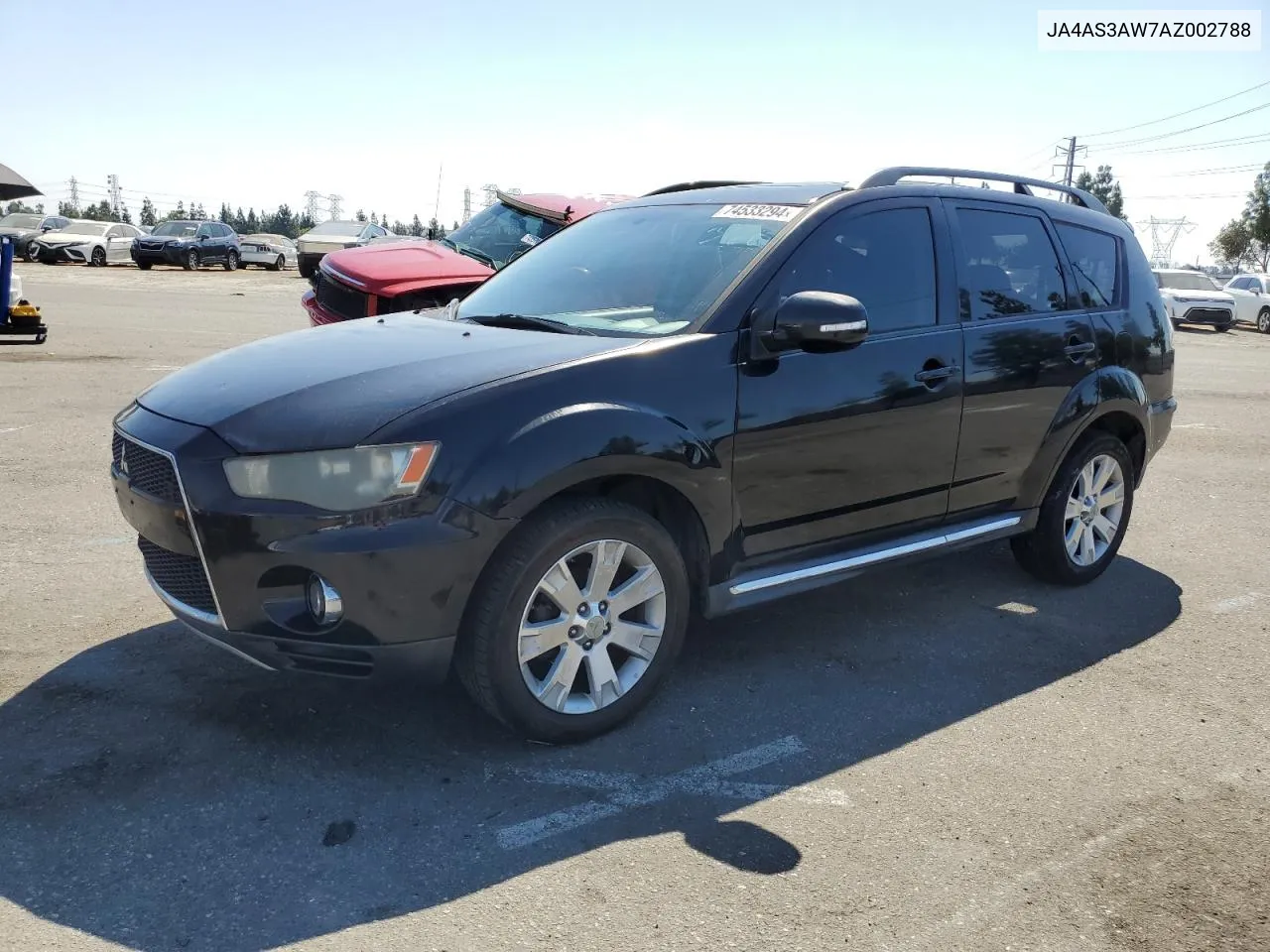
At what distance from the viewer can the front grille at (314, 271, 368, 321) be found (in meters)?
8.63

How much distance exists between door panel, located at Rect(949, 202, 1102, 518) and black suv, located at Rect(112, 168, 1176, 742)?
0.05ft

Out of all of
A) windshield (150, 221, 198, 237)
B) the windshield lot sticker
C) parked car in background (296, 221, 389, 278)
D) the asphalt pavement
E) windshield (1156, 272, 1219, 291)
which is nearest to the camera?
the asphalt pavement

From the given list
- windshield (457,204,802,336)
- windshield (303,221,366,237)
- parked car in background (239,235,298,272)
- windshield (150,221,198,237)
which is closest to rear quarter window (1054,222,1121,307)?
windshield (457,204,802,336)

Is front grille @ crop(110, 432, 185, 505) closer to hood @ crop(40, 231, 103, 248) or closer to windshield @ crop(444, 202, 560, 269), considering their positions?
windshield @ crop(444, 202, 560, 269)

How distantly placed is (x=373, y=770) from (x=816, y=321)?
2052 millimetres

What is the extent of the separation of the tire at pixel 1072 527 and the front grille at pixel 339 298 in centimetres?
521

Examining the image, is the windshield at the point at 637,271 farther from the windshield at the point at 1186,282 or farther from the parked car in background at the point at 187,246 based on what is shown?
the parked car in background at the point at 187,246

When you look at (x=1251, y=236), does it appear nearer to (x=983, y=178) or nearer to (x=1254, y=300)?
(x=1254, y=300)

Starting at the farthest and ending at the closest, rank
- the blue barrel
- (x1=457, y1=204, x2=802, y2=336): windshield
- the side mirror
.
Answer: the blue barrel
(x1=457, y1=204, x2=802, y2=336): windshield
the side mirror

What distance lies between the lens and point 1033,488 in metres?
5.20

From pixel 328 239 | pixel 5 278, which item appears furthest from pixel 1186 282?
pixel 5 278

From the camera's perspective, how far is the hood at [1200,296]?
31.1 metres

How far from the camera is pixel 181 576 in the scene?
3.52 m

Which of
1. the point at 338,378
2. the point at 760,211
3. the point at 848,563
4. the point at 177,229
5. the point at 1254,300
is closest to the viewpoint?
the point at 338,378
